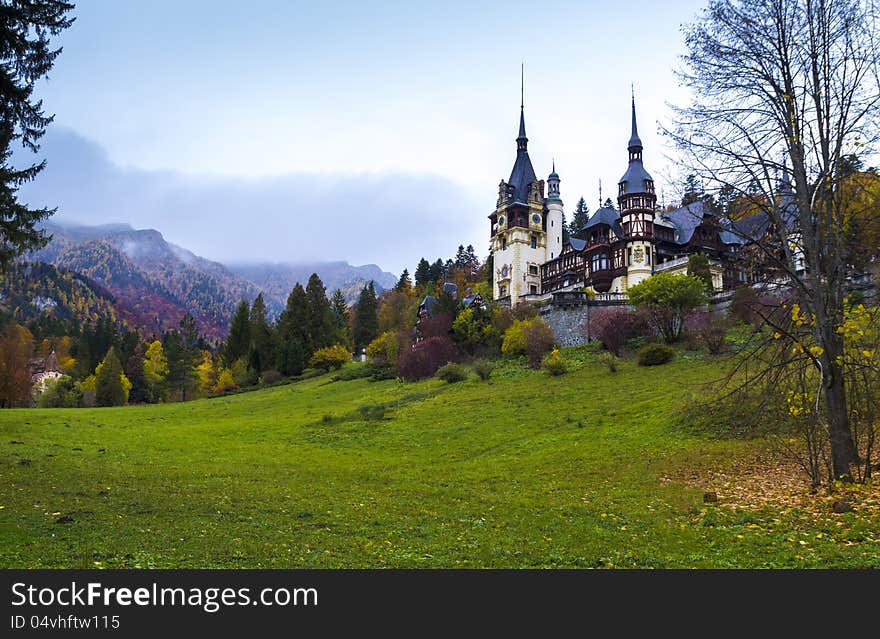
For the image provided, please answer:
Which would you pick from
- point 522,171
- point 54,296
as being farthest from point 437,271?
point 54,296

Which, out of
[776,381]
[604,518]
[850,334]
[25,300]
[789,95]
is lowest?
[604,518]

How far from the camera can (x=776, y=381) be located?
1299 cm

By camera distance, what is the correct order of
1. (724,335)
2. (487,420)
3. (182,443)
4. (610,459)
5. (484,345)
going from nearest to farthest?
(610,459)
(182,443)
(487,420)
(724,335)
(484,345)

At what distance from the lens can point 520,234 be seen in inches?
3041

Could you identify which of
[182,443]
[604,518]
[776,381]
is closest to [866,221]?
[776,381]

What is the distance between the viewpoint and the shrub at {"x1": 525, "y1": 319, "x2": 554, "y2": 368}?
4588 cm

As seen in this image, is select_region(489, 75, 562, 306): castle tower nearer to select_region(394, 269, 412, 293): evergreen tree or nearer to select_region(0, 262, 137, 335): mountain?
select_region(394, 269, 412, 293): evergreen tree

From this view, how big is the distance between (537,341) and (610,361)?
8003 mm

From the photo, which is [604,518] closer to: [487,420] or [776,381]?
[776,381]

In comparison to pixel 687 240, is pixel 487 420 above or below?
below

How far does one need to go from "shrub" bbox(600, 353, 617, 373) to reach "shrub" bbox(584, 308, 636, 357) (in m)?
0.69

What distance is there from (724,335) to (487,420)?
1943 cm

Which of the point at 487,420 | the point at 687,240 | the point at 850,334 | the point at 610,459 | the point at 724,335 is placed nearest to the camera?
the point at 850,334

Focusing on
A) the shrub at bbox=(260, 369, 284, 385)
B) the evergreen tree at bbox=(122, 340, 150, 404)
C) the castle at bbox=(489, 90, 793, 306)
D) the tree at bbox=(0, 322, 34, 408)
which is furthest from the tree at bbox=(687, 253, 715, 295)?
the evergreen tree at bbox=(122, 340, 150, 404)
